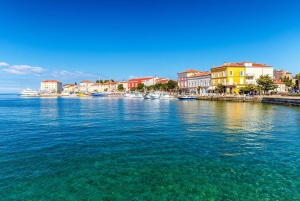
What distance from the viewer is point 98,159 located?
10.4 m

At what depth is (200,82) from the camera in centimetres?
8456

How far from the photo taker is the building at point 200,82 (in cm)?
8029

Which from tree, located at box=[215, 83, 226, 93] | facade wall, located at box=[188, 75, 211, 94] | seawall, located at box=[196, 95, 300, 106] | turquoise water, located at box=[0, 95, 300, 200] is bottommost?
turquoise water, located at box=[0, 95, 300, 200]

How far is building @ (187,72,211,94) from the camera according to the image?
80287 millimetres

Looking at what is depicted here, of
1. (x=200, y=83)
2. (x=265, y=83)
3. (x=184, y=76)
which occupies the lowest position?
(x=265, y=83)

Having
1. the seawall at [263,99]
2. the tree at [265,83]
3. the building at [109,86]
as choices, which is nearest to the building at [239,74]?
the tree at [265,83]

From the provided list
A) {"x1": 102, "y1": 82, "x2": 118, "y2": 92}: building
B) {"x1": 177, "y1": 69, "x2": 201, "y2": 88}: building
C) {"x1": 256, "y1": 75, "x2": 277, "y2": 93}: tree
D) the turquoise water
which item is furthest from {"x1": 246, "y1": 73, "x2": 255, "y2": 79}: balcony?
{"x1": 102, "y1": 82, "x2": 118, "y2": 92}: building

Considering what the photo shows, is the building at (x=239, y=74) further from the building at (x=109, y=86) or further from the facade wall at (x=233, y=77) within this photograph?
the building at (x=109, y=86)

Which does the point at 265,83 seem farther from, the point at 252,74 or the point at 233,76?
the point at 233,76

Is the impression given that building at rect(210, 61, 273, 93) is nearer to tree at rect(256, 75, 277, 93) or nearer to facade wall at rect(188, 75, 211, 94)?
tree at rect(256, 75, 277, 93)

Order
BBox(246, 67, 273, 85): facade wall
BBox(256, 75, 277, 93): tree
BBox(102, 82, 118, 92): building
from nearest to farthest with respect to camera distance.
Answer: BBox(256, 75, 277, 93): tree, BBox(246, 67, 273, 85): facade wall, BBox(102, 82, 118, 92): building

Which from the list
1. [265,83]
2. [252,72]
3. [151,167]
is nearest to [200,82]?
[252,72]

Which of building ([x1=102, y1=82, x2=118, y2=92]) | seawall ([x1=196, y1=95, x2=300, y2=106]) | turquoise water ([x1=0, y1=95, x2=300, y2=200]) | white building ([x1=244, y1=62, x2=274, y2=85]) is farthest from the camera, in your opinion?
building ([x1=102, y1=82, x2=118, y2=92])

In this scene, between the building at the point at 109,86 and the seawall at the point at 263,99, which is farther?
the building at the point at 109,86
